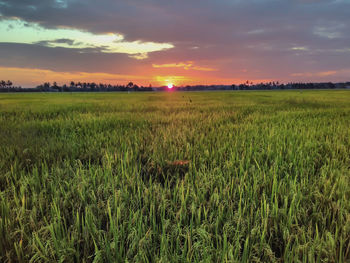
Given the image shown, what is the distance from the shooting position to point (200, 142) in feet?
10.5

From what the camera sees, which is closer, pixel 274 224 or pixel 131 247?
pixel 131 247

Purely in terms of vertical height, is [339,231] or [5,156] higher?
[5,156]

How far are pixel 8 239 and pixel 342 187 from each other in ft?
8.01

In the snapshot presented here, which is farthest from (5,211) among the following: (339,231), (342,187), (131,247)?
(342,187)

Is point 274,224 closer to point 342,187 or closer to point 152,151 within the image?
point 342,187

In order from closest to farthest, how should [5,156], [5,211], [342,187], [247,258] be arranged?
[247,258]
[5,211]
[342,187]
[5,156]

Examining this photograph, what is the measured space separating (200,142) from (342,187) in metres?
1.81

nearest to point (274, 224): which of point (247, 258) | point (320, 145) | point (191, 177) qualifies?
point (247, 258)

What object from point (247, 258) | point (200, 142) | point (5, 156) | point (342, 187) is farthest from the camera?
point (200, 142)

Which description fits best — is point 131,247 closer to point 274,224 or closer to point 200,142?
point 274,224

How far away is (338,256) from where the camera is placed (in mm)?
1146

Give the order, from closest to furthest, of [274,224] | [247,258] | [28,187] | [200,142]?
1. [247,258]
2. [274,224]
3. [28,187]
4. [200,142]

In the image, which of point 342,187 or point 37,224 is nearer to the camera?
point 37,224

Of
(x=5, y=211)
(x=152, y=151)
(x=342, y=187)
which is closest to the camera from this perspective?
(x=5, y=211)
